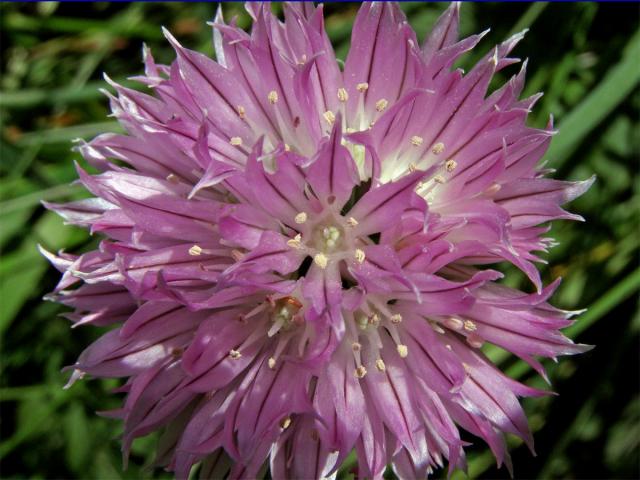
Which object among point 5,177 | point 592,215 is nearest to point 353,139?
point 592,215

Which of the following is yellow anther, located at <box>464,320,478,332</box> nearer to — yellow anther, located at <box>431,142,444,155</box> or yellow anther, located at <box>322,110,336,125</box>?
yellow anther, located at <box>431,142,444,155</box>

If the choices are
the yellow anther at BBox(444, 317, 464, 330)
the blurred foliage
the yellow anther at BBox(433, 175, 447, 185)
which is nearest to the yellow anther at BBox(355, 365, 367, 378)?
the yellow anther at BBox(444, 317, 464, 330)

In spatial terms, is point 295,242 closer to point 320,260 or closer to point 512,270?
point 320,260

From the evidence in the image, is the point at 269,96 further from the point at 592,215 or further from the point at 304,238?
the point at 592,215

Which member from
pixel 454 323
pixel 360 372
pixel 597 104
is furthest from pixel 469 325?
pixel 597 104

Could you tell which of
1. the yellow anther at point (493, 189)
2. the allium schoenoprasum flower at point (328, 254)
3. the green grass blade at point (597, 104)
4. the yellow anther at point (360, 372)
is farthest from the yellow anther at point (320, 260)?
the green grass blade at point (597, 104)
